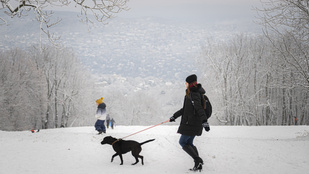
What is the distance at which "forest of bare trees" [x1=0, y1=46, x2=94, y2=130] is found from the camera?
27.8m

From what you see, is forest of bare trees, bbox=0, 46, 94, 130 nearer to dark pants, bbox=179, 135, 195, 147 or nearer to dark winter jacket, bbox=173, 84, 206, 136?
dark pants, bbox=179, 135, 195, 147

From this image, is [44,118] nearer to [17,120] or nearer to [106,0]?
[17,120]

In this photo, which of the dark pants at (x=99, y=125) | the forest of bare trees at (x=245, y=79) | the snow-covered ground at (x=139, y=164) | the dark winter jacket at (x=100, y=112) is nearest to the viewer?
the snow-covered ground at (x=139, y=164)

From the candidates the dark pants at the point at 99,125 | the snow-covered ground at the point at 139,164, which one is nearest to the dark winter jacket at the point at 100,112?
the dark pants at the point at 99,125

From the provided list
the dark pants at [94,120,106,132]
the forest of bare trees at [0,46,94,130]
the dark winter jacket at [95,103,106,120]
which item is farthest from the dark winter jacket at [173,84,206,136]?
the forest of bare trees at [0,46,94,130]

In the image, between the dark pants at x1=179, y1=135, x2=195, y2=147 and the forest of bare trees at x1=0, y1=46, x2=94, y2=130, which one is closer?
the dark pants at x1=179, y1=135, x2=195, y2=147

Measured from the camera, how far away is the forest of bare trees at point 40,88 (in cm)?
2777

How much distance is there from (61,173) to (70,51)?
30.5 m

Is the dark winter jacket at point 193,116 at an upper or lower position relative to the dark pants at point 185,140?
upper

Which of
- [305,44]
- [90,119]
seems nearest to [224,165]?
[305,44]

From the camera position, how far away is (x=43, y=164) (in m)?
5.65

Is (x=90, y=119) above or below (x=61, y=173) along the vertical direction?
below

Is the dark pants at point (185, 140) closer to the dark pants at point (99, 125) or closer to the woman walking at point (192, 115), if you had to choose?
the woman walking at point (192, 115)

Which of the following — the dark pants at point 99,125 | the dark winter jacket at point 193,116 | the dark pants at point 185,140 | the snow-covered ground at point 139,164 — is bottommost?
the dark pants at point 99,125
